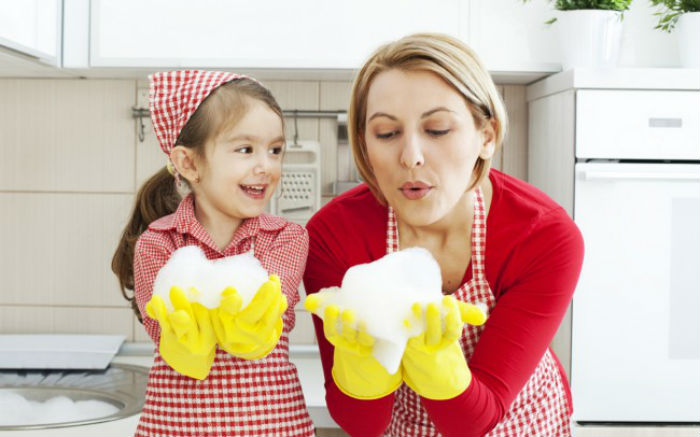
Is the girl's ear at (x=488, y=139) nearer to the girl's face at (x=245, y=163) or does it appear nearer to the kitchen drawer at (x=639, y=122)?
the girl's face at (x=245, y=163)

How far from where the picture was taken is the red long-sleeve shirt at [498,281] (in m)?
0.99

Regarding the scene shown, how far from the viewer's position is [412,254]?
0.89m

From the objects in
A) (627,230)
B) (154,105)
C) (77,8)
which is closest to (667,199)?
(627,230)

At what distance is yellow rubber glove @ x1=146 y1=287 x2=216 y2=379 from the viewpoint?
826mm

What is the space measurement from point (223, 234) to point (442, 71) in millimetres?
420

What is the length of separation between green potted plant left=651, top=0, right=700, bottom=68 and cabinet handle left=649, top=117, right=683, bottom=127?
0.15 metres

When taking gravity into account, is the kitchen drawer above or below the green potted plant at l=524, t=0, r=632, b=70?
below

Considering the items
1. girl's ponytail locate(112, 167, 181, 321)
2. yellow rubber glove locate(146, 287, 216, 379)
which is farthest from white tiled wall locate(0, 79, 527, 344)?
yellow rubber glove locate(146, 287, 216, 379)

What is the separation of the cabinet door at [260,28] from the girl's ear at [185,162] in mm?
531

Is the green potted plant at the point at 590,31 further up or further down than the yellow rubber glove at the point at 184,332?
further up

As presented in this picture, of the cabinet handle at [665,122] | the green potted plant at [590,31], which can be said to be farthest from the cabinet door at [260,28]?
the cabinet handle at [665,122]

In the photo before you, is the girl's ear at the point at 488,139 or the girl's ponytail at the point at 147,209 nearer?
the girl's ear at the point at 488,139

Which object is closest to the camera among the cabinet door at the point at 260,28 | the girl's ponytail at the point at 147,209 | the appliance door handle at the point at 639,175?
the girl's ponytail at the point at 147,209

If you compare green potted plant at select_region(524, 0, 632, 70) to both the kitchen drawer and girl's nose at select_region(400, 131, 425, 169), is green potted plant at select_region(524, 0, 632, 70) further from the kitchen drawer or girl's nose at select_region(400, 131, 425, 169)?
girl's nose at select_region(400, 131, 425, 169)
